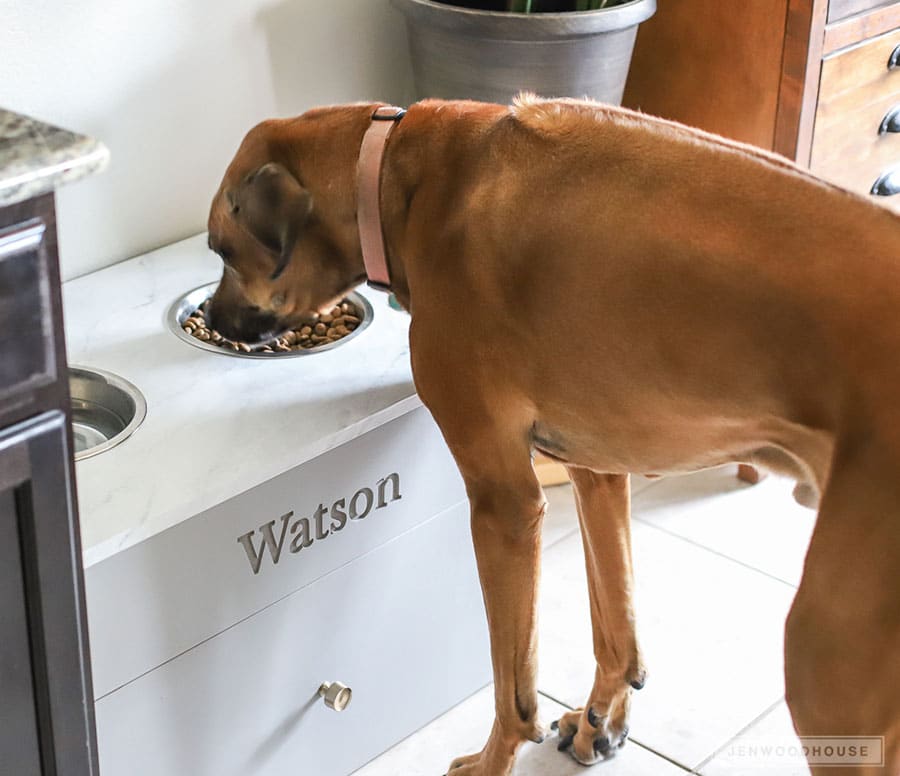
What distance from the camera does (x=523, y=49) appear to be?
188 cm

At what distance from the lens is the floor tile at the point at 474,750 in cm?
174

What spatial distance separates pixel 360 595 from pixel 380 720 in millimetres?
219

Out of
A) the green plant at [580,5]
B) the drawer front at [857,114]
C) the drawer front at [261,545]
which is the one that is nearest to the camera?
the drawer front at [261,545]

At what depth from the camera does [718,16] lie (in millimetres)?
2162

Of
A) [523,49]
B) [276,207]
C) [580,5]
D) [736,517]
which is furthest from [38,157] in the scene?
[736,517]

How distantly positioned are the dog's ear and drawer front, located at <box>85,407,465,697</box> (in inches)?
10.5

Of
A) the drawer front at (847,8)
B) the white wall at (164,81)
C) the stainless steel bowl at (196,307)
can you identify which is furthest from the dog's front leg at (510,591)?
the drawer front at (847,8)

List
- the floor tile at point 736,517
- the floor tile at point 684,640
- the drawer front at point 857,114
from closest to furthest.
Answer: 1. the floor tile at point 684,640
2. the drawer front at point 857,114
3. the floor tile at point 736,517

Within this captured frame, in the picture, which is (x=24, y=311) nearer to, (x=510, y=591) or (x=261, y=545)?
(x=261, y=545)

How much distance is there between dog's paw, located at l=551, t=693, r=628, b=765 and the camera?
173 centimetres

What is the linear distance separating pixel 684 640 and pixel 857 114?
3.08 ft

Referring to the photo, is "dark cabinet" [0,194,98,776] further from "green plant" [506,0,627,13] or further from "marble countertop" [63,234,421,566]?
"green plant" [506,0,627,13]

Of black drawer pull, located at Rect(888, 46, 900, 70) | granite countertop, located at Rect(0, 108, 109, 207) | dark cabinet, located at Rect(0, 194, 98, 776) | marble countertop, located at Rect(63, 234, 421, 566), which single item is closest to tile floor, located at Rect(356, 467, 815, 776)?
marble countertop, located at Rect(63, 234, 421, 566)

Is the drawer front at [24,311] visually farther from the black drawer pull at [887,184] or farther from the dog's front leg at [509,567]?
the black drawer pull at [887,184]
